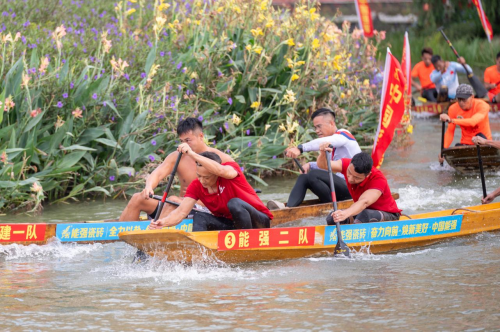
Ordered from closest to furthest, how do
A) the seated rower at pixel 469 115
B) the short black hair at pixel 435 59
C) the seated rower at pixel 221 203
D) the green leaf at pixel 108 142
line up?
the seated rower at pixel 221 203, the green leaf at pixel 108 142, the seated rower at pixel 469 115, the short black hair at pixel 435 59

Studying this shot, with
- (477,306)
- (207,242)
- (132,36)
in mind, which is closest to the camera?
(477,306)

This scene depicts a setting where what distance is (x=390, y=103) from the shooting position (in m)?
10.1

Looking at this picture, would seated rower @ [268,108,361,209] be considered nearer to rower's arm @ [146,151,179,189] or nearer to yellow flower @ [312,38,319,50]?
rower's arm @ [146,151,179,189]

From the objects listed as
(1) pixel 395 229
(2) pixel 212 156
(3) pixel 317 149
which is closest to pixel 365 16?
(3) pixel 317 149

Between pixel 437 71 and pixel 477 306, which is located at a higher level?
pixel 437 71

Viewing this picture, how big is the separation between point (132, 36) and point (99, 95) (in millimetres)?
2203

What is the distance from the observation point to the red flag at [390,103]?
33.1 feet

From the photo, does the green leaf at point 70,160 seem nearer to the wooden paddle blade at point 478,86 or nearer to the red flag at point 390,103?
the red flag at point 390,103

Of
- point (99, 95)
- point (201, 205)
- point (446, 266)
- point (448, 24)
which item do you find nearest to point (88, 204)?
point (99, 95)

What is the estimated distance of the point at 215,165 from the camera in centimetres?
791

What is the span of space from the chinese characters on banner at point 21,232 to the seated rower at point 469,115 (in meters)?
6.63

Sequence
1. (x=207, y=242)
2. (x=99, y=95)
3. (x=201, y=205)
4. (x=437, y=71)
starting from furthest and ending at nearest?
(x=437, y=71)
(x=99, y=95)
(x=201, y=205)
(x=207, y=242)

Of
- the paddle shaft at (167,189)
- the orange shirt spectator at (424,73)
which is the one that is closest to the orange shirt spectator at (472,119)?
the paddle shaft at (167,189)

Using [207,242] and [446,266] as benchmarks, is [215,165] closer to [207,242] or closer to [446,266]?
[207,242]
